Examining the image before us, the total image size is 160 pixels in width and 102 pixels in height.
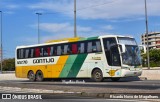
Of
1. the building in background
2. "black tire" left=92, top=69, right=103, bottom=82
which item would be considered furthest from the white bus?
the building in background

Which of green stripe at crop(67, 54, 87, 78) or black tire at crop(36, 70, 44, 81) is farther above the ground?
green stripe at crop(67, 54, 87, 78)

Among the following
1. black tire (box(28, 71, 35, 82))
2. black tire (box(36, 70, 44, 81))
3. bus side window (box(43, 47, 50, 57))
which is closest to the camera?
bus side window (box(43, 47, 50, 57))

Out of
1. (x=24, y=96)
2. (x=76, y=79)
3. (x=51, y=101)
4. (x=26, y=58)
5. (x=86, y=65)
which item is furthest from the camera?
(x=26, y=58)

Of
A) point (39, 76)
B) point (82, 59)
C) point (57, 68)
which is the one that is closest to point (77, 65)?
point (82, 59)

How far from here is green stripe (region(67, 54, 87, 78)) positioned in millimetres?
31031

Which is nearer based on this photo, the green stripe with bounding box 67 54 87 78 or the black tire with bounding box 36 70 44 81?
the green stripe with bounding box 67 54 87 78

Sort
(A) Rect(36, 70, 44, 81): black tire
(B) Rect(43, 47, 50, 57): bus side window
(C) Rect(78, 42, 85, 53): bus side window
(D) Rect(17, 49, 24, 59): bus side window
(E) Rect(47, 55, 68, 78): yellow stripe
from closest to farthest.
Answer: (C) Rect(78, 42, 85, 53): bus side window → (E) Rect(47, 55, 68, 78): yellow stripe → (B) Rect(43, 47, 50, 57): bus side window → (A) Rect(36, 70, 44, 81): black tire → (D) Rect(17, 49, 24, 59): bus side window

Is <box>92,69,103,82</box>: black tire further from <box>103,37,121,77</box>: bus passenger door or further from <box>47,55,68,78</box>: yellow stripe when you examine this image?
<box>47,55,68,78</box>: yellow stripe

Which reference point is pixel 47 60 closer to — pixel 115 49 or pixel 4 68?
pixel 115 49

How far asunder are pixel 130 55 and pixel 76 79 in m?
6.13

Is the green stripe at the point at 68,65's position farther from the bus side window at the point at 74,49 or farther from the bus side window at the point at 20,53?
the bus side window at the point at 20,53

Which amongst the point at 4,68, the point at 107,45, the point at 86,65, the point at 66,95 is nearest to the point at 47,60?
the point at 86,65

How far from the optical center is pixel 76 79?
32.9 meters

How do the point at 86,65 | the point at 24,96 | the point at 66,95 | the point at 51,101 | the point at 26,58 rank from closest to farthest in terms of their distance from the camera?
1. the point at 24,96
2. the point at 51,101
3. the point at 66,95
4. the point at 86,65
5. the point at 26,58
